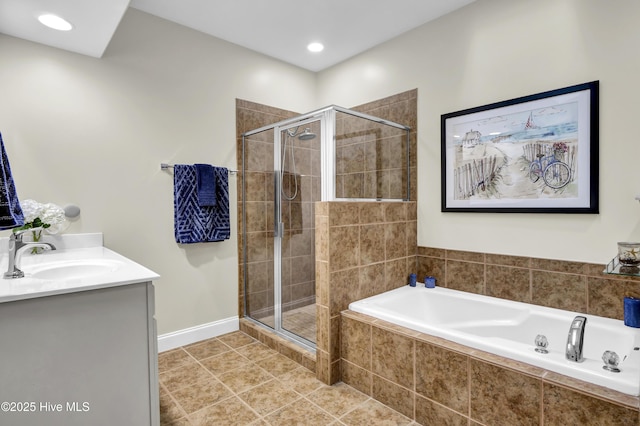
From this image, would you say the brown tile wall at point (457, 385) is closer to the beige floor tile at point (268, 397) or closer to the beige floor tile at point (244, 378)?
the beige floor tile at point (268, 397)

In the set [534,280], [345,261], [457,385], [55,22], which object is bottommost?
[457,385]

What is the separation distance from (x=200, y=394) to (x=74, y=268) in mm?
1100

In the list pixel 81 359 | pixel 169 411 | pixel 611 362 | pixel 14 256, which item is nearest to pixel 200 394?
pixel 169 411

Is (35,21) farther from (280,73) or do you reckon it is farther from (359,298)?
(359,298)

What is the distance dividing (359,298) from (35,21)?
268 cm

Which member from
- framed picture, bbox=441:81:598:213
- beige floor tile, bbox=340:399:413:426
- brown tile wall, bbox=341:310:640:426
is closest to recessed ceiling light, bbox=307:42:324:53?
framed picture, bbox=441:81:598:213

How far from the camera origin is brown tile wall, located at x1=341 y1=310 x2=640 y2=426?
1371 mm

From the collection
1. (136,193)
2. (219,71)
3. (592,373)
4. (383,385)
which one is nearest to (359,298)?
(383,385)

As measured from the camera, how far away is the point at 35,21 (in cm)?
203

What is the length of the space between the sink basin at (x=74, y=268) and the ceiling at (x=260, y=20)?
1422 mm

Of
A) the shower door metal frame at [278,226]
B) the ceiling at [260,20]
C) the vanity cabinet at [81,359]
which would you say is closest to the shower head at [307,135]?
the shower door metal frame at [278,226]

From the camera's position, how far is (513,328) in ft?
7.41

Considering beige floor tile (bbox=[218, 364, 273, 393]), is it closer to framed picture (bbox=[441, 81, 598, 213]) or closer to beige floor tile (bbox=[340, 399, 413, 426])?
beige floor tile (bbox=[340, 399, 413, 426])

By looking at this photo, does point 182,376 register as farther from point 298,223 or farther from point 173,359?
point 298,223
